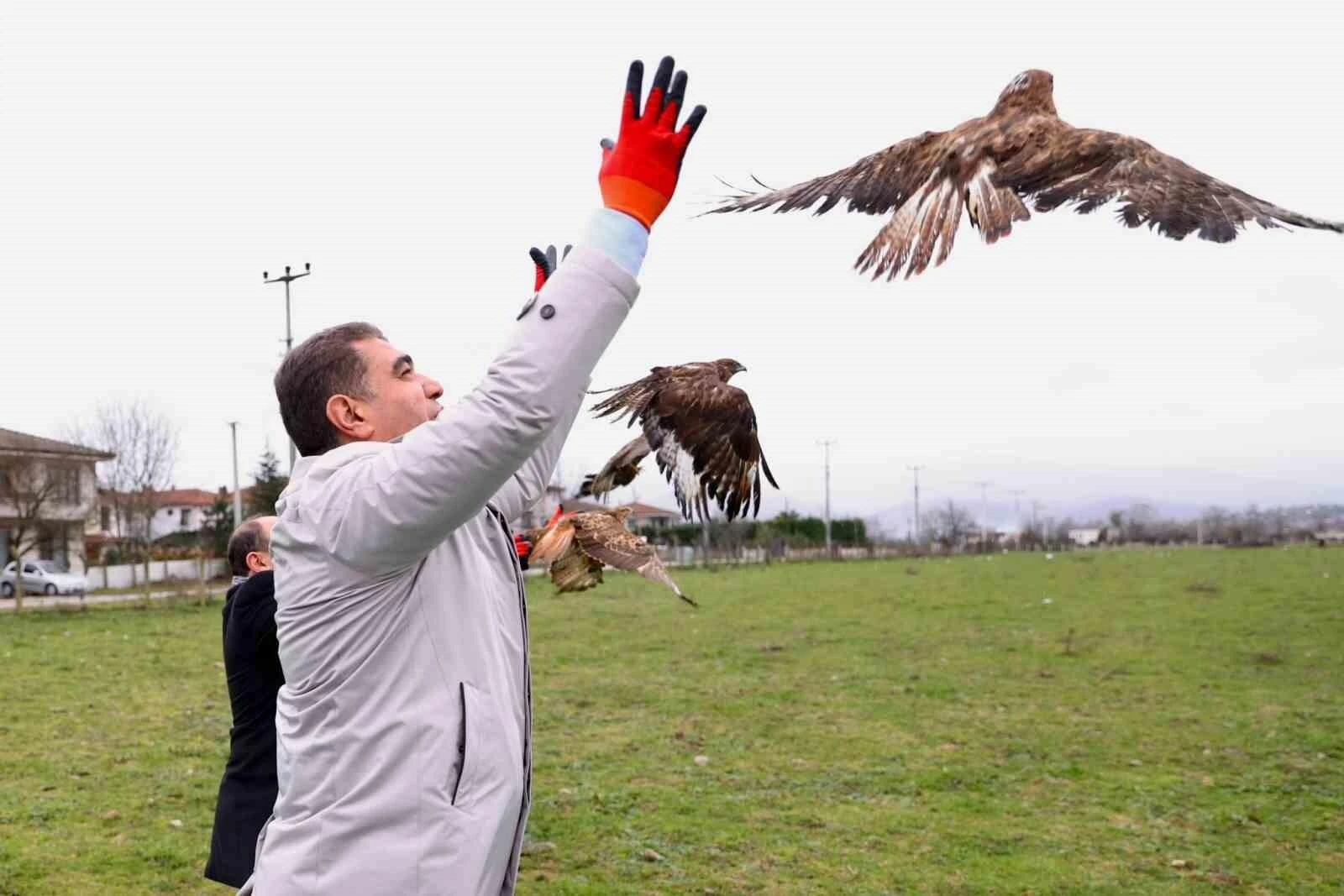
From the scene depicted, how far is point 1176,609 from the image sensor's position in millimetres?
23438

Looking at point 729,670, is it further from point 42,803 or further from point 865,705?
point 42,803

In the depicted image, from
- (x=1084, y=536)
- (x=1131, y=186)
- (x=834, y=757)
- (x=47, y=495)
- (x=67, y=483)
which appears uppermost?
(x=67, y=483)

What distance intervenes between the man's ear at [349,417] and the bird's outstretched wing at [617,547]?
2.90ft

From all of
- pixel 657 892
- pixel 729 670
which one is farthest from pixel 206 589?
pixel 657 892

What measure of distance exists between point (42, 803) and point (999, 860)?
22.9 feet

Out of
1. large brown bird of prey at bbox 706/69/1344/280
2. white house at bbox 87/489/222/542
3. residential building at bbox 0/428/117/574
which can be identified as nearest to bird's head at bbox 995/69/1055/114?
large brown bird of prey at bbox 706/69/1344/280

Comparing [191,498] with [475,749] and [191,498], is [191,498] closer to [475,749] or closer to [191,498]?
[191,498]

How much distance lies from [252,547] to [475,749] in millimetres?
2493

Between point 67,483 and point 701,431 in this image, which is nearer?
point 701,431

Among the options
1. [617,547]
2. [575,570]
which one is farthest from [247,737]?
[617,547]

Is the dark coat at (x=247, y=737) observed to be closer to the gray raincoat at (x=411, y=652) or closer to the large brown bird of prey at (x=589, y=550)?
the large brown bird of prey at (x=589, y=550)

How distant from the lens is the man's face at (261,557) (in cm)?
389

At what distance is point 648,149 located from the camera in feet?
5.55

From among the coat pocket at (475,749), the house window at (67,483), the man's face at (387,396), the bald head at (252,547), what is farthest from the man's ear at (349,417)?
the house window at (67,483)
